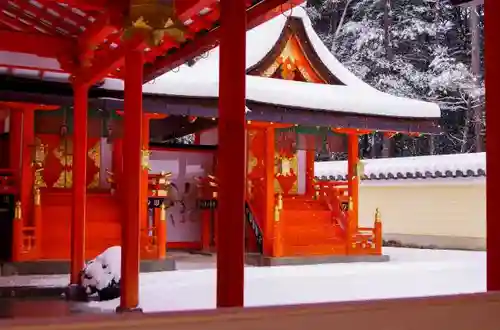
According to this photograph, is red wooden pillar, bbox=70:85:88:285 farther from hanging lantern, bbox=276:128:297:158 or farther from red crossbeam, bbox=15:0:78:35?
hanging lantern, bbox=276:128:297:158

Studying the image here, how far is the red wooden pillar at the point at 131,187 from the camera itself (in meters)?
7.14

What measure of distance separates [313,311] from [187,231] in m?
12.4

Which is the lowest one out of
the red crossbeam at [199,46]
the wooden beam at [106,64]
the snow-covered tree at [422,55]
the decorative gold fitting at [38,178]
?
the decorative gold fitting at [38,178]

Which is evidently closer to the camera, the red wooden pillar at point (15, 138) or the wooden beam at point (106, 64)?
the wooden beam at point (106, 64)

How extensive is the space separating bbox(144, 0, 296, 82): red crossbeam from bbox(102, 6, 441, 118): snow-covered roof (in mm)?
2284

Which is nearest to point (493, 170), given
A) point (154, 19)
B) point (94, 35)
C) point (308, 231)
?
point (154, 19)

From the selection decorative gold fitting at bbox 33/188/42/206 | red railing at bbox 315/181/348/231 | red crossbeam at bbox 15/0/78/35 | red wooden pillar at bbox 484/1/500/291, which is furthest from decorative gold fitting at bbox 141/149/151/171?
red wooden pillar at bbox 484/1/500/291

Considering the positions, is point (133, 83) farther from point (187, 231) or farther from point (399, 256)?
point (399, 256)

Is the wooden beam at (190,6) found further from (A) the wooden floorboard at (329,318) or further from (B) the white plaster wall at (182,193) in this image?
(B) the white plaster wall at (182,193)

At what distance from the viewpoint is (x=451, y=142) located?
27.7 metres

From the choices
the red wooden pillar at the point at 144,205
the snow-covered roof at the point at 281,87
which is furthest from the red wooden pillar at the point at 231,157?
the red wooden pillar at the point at 144,205

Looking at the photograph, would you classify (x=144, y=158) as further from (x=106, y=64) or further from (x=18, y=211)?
(x=106, y=64)

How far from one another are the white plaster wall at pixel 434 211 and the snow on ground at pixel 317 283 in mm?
4564

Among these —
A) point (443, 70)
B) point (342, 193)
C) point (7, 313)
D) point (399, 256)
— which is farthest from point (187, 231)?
point (443, 70)
